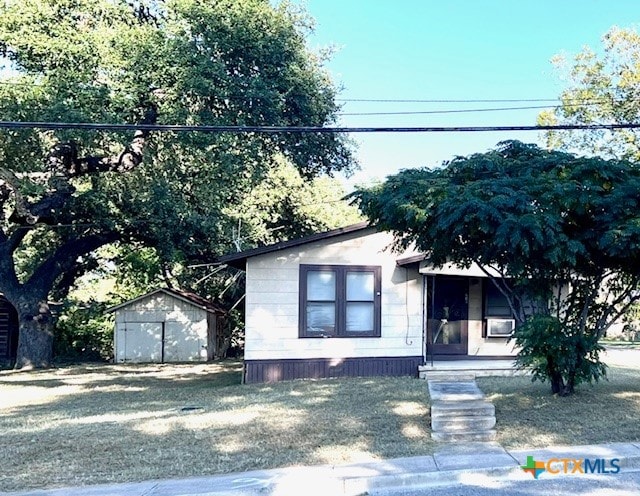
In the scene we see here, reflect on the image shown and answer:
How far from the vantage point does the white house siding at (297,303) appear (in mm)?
10516

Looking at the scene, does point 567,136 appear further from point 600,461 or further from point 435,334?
point 600,461

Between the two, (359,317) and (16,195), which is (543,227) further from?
(16,195)

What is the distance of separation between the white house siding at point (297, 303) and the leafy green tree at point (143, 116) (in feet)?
9.84

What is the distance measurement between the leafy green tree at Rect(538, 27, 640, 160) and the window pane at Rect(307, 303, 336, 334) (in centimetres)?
1318

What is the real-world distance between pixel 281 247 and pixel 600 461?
6.84 meters

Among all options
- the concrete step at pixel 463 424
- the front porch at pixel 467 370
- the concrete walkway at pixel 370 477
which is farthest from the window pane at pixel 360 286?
the concrete walkway at pixel 370 477

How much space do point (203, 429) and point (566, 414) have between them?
435cm

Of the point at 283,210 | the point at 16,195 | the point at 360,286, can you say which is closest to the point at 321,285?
the point at 360,286

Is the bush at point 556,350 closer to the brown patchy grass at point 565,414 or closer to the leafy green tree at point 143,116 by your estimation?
the brown patchy grass at point 565,414

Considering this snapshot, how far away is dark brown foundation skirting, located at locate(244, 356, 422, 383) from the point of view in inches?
413

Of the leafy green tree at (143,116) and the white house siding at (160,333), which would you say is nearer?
the leafy green tree at (143,116)

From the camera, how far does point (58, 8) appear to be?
36.8 ft

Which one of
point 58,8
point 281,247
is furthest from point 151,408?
point 58,8

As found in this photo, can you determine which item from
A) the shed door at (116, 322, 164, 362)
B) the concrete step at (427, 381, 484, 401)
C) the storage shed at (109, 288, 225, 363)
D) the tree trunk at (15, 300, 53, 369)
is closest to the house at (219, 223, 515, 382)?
the concrete step at (427, 381, 484, 401)
